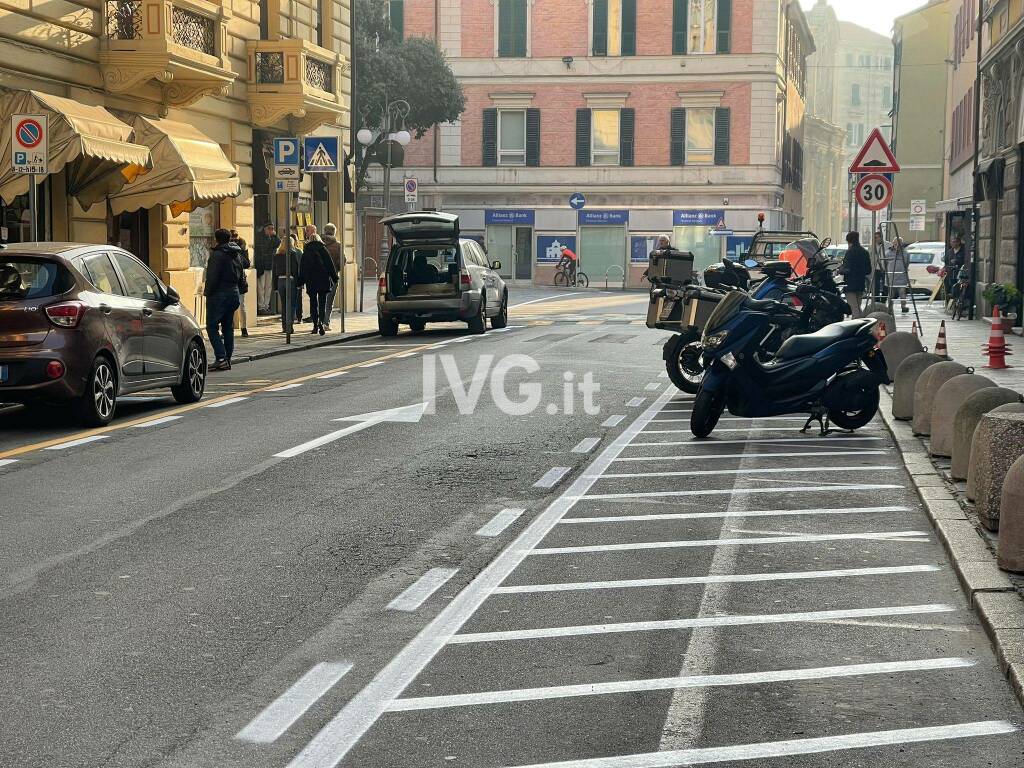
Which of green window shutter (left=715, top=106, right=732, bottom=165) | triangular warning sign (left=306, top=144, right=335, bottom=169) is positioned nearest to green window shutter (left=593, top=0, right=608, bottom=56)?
green window shutter (left=715, top=106, right=732, bottom=165)

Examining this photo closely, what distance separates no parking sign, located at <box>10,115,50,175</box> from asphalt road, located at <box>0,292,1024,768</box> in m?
4.97

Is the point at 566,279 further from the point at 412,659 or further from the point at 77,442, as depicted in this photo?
the point at 412,659

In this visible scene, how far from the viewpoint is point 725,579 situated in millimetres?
7520

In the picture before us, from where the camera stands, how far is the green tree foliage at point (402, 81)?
60438 mm

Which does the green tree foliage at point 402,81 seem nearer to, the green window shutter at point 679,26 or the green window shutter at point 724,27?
the green window shutter at point 679,26

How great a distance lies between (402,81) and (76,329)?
48075mm

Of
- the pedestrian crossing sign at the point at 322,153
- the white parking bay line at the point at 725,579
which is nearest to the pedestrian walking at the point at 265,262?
the pedestrian crossing sign at the point at 322,153

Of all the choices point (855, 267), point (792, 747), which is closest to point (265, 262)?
point (855, 267)

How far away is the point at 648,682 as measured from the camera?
5.71 metres

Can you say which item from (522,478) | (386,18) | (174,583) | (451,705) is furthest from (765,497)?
(386,18)

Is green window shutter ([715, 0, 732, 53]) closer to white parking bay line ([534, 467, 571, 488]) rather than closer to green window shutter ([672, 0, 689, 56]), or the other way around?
green window shutter ([672, 0, 689, 56])

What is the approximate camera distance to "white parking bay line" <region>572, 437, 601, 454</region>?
12344 mm

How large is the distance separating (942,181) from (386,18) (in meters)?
29.0

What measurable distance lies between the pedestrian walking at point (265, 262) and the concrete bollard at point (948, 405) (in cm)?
2043
